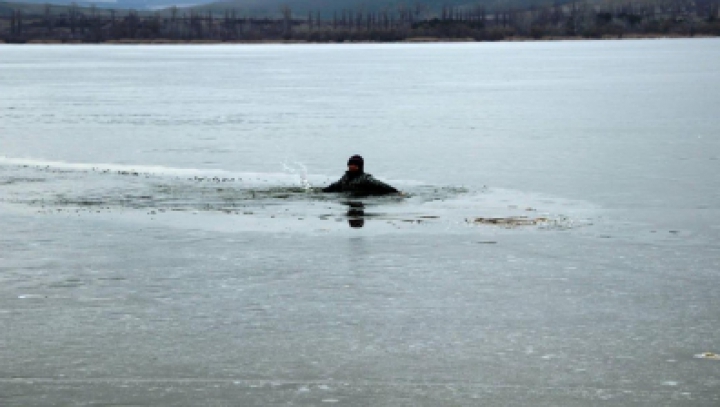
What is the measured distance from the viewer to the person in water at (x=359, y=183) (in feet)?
64.7

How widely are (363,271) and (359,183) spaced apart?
713 cm

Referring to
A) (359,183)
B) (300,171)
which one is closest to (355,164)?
(359,183)

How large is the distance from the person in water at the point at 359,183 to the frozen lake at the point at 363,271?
0.44m

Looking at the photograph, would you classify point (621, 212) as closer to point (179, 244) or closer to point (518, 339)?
point (179, 244)

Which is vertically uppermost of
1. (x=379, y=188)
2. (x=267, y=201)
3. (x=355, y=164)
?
(x=355, y=164)

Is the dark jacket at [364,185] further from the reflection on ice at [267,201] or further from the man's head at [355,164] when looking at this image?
the reflection on ice at [267,201]

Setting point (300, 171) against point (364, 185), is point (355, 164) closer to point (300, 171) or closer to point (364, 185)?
point (364, 185)

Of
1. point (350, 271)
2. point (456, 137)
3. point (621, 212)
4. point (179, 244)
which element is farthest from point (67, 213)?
point (456, 137)

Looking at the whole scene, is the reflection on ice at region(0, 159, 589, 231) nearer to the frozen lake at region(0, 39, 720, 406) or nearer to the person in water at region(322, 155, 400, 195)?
the frozen lake at region(0, 39, 720, 406)

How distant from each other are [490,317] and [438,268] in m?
2.51

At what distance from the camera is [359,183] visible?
19.8 m

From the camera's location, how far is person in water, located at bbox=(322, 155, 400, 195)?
19716 millimetres

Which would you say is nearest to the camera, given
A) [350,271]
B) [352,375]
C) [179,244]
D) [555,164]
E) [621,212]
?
[352,375]

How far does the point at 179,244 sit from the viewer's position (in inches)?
581
